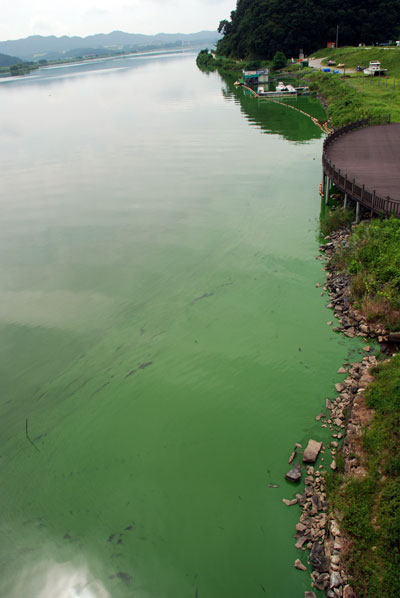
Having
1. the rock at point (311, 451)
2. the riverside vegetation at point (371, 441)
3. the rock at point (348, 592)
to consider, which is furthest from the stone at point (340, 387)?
the rock at point (348, 592)

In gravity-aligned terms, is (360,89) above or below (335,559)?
above

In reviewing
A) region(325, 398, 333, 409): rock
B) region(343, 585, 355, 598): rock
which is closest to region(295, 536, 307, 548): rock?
region(343, 585, 355, 598): rock

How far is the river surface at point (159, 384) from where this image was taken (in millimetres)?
9188

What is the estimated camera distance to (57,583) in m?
8.94

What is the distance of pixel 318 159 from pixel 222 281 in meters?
20.9

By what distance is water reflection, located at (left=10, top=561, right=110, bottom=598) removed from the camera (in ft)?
28.6

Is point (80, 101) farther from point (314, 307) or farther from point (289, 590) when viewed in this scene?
point (289, 590)

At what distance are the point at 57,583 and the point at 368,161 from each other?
24063 mm

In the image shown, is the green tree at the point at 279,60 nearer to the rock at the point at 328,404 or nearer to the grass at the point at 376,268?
the grass at the point at 376,268

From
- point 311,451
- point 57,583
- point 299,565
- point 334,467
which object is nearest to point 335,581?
point 299,565

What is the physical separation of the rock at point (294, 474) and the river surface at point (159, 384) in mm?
180

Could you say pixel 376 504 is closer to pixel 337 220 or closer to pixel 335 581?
pixel 335 581

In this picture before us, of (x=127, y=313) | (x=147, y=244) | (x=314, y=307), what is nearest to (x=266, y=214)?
(x=147, y=244)

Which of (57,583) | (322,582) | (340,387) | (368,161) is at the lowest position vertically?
(57,583)
